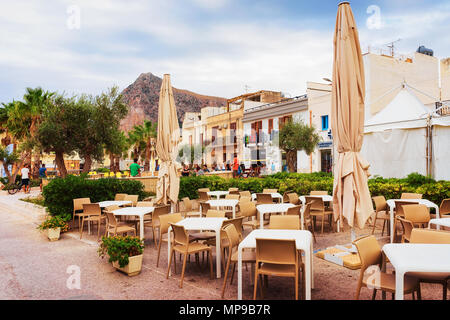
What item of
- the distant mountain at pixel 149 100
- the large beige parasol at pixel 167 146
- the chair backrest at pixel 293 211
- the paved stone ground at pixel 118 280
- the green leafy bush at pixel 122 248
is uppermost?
the distant mountain at pixel 149 100

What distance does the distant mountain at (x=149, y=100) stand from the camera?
12319 centimetres

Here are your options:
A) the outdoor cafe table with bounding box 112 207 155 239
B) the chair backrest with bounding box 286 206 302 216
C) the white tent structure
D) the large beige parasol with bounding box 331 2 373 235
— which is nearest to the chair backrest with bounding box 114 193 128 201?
the outdoor cafe table with bounding box 112 207 155 239

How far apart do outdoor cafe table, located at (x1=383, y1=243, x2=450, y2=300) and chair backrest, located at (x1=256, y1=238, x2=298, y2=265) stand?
0.95m

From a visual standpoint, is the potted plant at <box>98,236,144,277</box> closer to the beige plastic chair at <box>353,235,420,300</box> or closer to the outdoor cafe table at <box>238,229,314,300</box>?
the outdoor cafe table at <box>238,229,314,300</box>

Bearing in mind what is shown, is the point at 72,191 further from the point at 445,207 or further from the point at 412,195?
the point at 445,207

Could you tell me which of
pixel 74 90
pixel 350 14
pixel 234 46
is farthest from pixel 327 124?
pixel 350 14

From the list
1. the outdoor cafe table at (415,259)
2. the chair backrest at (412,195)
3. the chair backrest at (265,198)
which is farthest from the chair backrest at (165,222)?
the chair backrest at (412,195)

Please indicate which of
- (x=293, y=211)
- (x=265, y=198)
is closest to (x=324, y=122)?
(x=265, y=198)

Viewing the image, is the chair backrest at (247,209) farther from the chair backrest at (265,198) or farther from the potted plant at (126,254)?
the potted plant at (126,254)

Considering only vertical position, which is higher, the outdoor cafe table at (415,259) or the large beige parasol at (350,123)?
the large beige parasol at (350,123)

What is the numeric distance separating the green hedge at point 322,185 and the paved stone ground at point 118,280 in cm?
221

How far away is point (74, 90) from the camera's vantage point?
13062 mm
